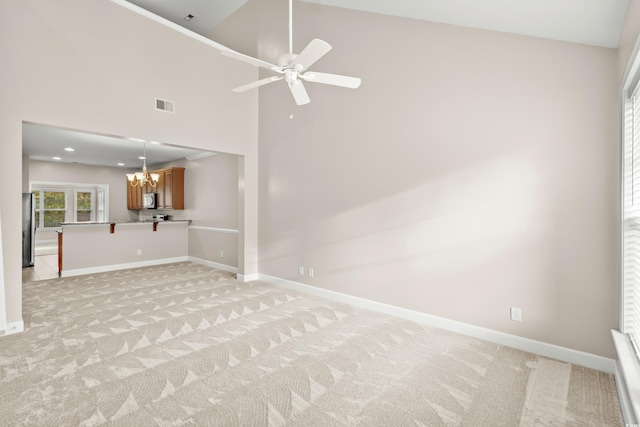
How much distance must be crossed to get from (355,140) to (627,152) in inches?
108

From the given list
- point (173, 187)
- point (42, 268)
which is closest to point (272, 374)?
point (173, 187)

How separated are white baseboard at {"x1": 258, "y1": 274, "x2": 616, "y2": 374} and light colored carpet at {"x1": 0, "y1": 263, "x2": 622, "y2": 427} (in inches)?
3.8

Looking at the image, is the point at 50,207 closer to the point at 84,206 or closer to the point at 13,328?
the point at 84,206

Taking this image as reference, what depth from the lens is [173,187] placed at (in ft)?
26.0

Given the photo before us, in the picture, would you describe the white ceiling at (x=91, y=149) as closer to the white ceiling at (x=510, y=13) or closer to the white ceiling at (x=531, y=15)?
the white ceiling at (x=510, y=13)

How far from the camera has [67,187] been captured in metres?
9.91

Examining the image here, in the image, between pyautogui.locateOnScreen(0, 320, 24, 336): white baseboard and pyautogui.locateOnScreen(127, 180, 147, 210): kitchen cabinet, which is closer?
pyautogui.locateOnScreen(0, 320, 24, 336): white baseboard

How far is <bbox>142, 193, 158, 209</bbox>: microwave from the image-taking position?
28.2ft

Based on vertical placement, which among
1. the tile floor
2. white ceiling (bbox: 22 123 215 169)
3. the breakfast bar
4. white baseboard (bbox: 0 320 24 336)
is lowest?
white baseboard (bbox: 0 320 24 336)

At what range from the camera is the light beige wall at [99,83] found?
325cm

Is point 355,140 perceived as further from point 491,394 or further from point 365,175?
point 491,394

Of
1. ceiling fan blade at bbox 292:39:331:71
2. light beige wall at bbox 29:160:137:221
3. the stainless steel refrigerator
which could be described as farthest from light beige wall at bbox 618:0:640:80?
light beige wall at bbox 29:160:137:221

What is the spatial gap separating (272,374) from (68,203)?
433 inches

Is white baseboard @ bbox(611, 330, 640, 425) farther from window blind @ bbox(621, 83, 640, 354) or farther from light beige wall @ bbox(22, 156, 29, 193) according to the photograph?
light beige wall @ bbox(22, 156, 29, 193)
